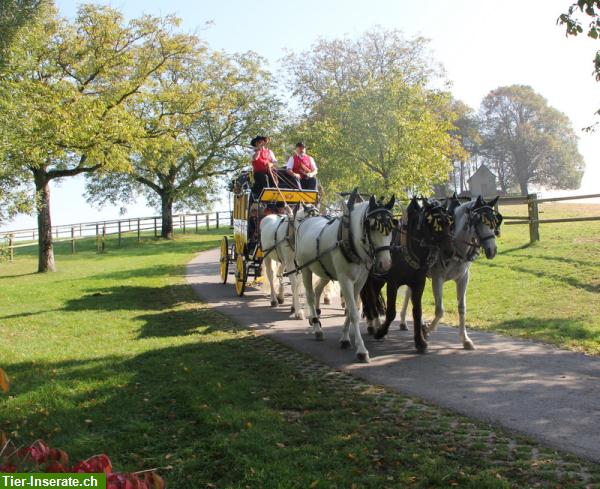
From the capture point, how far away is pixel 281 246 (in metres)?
11.1

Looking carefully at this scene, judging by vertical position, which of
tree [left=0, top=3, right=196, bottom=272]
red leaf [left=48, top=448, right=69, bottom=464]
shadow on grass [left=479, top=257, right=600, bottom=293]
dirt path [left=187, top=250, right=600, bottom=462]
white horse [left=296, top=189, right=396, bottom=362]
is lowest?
dirt path [left=187, top=250, right=600, bottom=462]

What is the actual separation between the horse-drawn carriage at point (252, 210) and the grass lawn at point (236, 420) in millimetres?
3319

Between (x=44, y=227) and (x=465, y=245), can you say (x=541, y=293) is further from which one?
(x=44, y=227)

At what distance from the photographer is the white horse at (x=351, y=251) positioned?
7.04 metres

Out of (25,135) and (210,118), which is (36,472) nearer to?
(25,135)

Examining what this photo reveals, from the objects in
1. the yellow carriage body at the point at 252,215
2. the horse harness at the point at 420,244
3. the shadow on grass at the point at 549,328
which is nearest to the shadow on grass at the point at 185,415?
the horse harness at the point at 420,244

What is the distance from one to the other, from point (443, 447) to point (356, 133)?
1585 cm

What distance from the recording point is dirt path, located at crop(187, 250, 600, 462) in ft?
16.0

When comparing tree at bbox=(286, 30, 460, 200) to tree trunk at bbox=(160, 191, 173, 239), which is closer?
tree at bbox=(286, 30, 460, 200)

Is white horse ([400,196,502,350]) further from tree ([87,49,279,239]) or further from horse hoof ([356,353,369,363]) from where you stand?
tree ([87,49,279,239])

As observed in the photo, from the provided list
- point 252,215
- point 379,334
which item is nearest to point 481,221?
point 379,334

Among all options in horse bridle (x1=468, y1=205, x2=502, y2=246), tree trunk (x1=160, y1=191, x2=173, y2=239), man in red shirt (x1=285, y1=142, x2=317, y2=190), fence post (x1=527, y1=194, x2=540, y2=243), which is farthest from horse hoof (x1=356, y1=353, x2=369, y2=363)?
tree trunk (x1=160, y1=191, x2=173, y2=239)

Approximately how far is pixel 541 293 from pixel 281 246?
551 cm

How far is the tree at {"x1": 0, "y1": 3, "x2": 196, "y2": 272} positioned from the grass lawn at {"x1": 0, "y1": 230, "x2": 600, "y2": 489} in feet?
33.8
